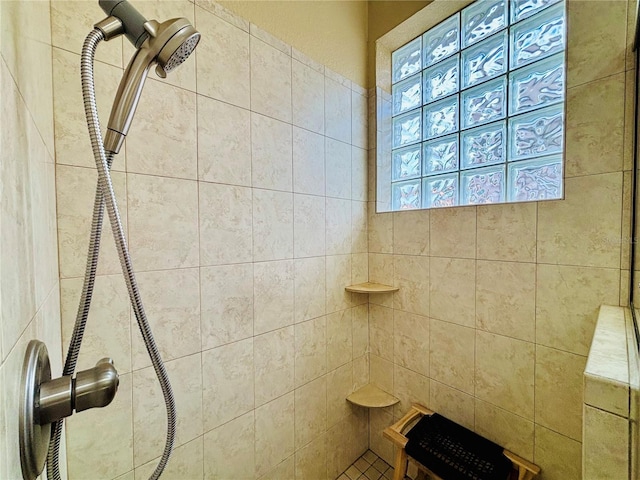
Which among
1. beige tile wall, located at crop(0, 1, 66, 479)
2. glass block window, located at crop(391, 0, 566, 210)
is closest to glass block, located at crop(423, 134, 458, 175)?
glass block window, located at crop(391, 0, 566, 210)

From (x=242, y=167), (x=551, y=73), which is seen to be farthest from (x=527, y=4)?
(x=242, y=167)

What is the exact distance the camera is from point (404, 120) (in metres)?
1.59

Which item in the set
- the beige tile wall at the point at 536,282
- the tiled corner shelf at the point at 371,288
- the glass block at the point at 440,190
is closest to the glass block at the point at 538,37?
the beige tile wall at the point at 536,282

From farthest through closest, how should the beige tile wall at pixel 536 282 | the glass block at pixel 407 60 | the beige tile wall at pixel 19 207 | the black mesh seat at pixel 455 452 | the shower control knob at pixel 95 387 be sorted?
the glass block at pixel 407 60, the black mesh seat at pixel 455 452, the beige tile wall at pixel 536 282, the shower control knob at pixel 95 387, the beige tile wall at pixel 19 207

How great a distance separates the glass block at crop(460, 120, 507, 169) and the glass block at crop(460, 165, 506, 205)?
37 mm

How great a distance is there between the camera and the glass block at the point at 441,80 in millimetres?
1385

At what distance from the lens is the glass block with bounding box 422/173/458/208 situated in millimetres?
1396

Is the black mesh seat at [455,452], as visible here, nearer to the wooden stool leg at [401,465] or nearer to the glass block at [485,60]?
the wooden stool leg at [401,465]

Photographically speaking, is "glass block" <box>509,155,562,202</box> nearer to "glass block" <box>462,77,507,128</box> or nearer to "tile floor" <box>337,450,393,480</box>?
"glass block" <box>462,77,507,128</box>

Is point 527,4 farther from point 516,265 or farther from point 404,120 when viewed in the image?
point 516,265

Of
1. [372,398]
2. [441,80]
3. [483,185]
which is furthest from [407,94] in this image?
[372,398]

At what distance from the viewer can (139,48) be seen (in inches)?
19.6

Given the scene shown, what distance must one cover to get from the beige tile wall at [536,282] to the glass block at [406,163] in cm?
30

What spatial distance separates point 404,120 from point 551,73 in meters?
0.67
